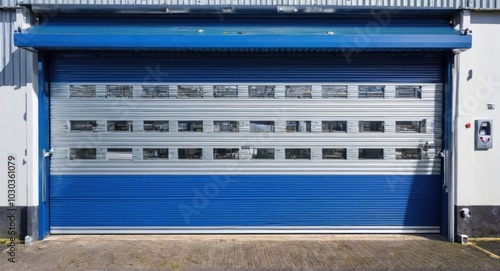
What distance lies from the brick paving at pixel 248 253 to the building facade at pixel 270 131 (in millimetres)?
317

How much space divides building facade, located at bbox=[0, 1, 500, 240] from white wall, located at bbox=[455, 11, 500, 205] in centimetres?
2

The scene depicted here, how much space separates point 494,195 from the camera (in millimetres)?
8023

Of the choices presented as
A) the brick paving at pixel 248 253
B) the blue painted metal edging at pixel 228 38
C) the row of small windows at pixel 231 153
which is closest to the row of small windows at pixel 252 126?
the row of small windows at pixel 231 153

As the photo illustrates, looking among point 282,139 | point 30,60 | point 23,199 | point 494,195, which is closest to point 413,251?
point 494,195

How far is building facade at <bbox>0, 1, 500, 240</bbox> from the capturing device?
8.02 m

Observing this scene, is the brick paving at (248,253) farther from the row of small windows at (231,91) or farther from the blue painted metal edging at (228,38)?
the blue painted metal edging at (228,38)

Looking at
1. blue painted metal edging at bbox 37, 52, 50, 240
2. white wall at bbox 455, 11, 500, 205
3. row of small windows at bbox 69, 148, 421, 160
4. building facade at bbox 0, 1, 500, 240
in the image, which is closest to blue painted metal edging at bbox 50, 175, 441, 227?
building facade at bbox 0, 1, 500, 240

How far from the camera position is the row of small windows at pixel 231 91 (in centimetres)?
816

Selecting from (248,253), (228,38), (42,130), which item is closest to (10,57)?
(42,130)

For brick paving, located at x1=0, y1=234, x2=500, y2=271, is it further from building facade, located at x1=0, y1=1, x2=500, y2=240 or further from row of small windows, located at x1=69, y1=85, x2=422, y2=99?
row of small windows, located at x1=69, y1=85, x2=422, y2=99

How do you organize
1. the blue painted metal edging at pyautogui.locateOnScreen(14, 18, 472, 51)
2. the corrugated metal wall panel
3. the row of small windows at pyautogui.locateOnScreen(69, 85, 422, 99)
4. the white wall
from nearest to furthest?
1. the blue painted metal edging at pyautogui.locateOnScreen(14, 18, 472, 51)
2. the corrugated metal wall panel
3. the white wall
4. the row of small windows at pyautogui.locateOnScreen(69, 85, 422, 99)

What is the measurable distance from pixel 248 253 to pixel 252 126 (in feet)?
7.91

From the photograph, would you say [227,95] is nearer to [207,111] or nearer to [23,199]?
[207,111]

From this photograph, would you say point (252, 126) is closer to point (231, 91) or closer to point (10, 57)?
point (231, 91)
